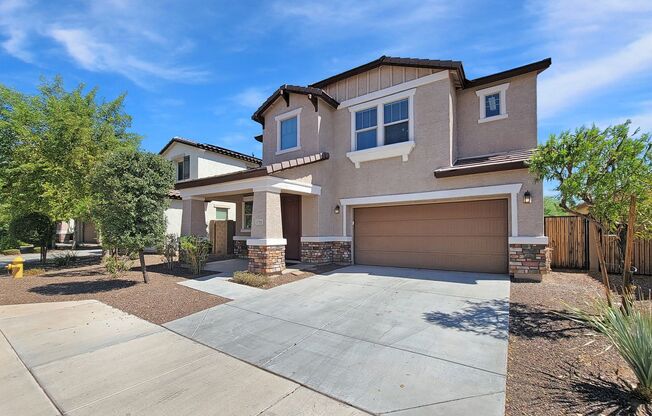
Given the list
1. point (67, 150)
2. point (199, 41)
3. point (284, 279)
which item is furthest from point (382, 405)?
point (67, 150)

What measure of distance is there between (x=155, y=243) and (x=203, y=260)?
219 centimetres

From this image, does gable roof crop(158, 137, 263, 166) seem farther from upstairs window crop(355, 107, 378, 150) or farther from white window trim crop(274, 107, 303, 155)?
upstairs window crop(355, 107, 378, 150)

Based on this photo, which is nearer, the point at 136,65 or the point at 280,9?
the point at 280,9

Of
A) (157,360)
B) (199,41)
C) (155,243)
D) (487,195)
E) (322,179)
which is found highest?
(199,41)

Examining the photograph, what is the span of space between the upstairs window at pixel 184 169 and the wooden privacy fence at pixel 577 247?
19297 millimetres

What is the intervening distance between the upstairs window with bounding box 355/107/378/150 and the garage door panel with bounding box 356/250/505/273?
4183 millimetres

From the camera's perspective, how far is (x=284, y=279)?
32.1 feet

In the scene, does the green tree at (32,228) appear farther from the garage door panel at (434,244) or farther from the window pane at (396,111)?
the window pane at (396,111)

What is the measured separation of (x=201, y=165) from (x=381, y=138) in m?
12.6

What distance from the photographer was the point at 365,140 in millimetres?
12391

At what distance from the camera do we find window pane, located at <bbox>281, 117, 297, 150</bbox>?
533 inches

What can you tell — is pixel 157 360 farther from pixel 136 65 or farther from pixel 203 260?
pixel 136 65

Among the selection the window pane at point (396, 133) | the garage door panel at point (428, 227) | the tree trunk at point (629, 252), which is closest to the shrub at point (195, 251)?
the garage door panel at point (428, 227)

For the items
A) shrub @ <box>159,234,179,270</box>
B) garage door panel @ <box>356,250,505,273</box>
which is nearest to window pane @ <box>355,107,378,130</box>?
garage door panel @ <box>356,250,505,273</box>
